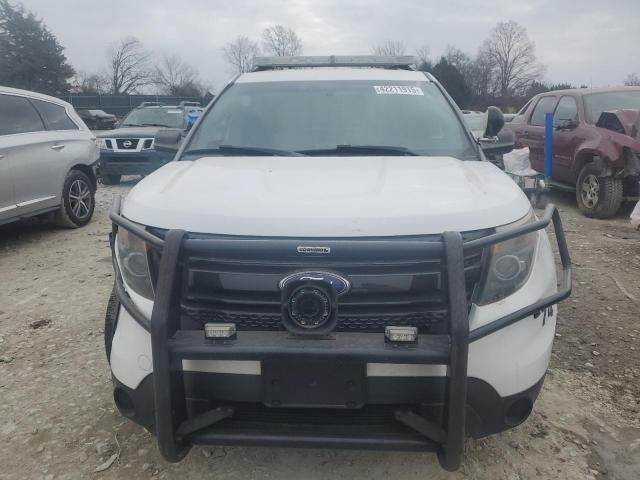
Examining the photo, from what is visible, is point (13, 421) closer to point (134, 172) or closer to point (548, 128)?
point (548, 128)

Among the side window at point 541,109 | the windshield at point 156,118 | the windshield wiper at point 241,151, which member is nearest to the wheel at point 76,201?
the windshield wiper at point 241,151

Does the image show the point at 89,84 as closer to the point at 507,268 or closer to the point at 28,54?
the point at 28,54

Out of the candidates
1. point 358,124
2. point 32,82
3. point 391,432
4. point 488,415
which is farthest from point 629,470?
point 32,82

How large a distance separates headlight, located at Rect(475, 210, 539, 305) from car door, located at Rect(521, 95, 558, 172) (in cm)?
747

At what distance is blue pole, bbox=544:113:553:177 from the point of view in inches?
327

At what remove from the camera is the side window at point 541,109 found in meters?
9.17

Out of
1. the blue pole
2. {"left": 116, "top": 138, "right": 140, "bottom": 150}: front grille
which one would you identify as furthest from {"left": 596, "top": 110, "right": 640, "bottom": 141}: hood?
{"left": 116, "top": 138, "right": 140, "bottom": 150}: front grille

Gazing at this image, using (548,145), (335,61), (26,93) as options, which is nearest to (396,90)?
(335,61)

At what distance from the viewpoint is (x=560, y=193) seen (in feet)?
31.9

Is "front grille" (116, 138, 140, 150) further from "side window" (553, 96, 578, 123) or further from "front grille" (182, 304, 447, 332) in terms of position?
"front grille" (182, 304, 447, 332)

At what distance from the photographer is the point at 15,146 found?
5996 millimetres

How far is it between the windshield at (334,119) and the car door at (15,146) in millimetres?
3486

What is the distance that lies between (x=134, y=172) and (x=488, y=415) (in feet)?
32.7

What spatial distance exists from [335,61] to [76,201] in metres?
4.32
